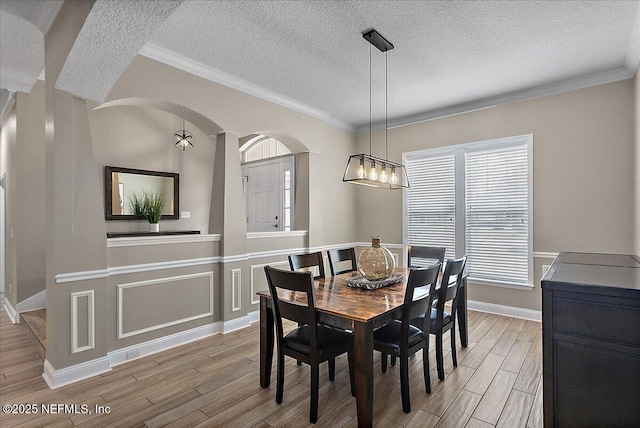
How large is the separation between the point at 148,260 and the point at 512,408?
126 inches

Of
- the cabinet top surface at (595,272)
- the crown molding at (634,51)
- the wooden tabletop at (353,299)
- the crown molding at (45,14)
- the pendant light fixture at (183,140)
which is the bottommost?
the wooden tabletop at (353,299)

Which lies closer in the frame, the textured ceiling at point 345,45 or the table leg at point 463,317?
the textured ceiling at point 345,45

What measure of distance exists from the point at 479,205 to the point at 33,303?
6.01 m

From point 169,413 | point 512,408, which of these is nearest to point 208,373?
point 169,413

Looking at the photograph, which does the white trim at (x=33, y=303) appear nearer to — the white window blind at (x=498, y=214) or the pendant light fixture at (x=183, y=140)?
the pendant light fixture at (x=183, y=140)

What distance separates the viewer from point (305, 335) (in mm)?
2346

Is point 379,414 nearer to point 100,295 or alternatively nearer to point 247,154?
point 100,295

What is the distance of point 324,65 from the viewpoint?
11.2 ft

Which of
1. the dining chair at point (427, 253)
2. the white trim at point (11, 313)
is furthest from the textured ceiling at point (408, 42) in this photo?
the white trim at point (11, 313)

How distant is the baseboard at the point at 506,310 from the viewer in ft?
13.4

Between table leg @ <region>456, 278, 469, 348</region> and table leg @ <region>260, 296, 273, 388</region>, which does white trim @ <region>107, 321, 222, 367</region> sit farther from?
table leg @ <region>456, 278, 469, 348</region>

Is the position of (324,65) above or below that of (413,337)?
above

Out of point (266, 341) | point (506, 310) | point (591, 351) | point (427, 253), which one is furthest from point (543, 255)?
point (266, 341)

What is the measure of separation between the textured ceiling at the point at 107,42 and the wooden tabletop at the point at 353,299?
1.85 m
